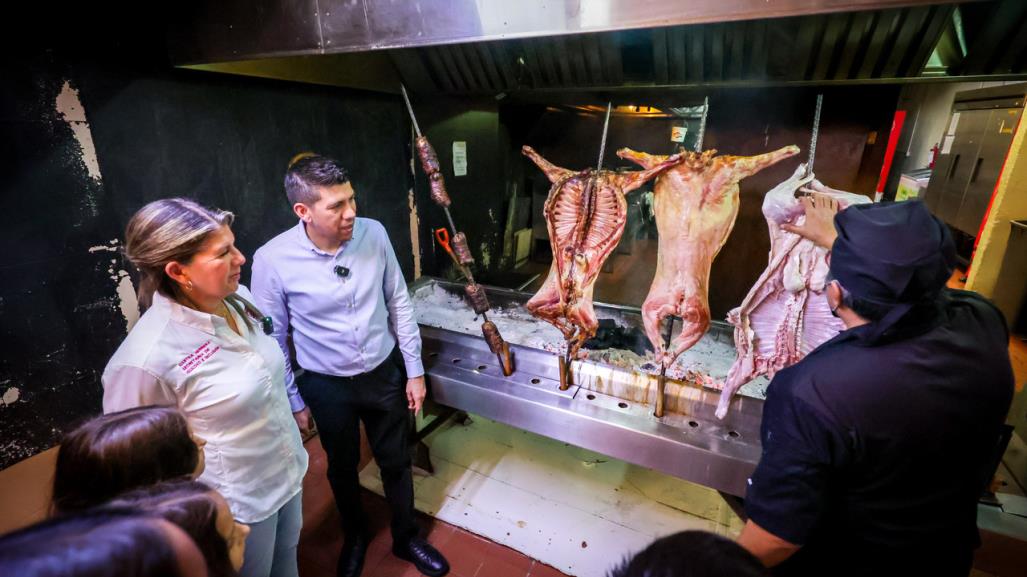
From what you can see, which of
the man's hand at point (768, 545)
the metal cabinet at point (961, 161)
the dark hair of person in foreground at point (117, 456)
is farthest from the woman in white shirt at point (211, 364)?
the metal cabinet at point (961, 161)

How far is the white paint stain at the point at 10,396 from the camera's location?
183 centimetres

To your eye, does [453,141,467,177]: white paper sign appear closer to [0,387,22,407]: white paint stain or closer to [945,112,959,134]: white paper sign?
[0,387,22,407]: white paint stain

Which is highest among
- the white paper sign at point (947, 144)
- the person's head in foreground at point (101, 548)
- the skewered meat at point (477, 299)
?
the white paper sign at point (947, 144)

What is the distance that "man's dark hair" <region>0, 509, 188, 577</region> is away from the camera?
494 mm

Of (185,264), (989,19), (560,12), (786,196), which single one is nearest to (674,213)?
(786,196)

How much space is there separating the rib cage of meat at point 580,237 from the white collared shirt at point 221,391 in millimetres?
1313

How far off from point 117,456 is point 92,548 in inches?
20.7

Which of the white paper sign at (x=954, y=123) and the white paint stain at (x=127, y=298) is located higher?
the white paper sign at (x=954, y=123)

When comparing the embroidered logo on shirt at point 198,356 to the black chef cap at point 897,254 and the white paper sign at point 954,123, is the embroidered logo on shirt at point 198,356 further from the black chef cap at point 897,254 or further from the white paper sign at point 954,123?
the white paper sign at point 954,123

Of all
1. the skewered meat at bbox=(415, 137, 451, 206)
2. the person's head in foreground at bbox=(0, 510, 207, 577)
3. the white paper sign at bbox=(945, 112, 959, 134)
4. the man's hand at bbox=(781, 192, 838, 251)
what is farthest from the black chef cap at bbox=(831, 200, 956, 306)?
→ the white paper sign at bbox=(945, 112, 959, 134)

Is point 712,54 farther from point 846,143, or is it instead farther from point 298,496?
point 298,496

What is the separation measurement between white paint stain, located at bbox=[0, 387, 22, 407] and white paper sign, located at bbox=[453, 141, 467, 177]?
2926 mm

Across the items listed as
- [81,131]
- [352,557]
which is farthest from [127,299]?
[352,557]

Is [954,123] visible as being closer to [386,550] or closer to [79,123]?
[386,550]
